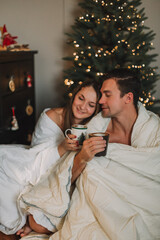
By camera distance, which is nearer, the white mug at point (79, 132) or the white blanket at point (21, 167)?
the white mug at point (79, 132)

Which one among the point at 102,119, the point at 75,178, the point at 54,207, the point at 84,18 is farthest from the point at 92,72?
the point at 54,207

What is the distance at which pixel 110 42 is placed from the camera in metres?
2.58

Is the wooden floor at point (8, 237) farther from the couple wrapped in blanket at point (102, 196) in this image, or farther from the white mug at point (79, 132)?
the white mug at point (79, 132)

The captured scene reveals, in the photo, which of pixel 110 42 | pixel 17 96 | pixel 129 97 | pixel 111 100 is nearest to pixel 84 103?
pixel 111 100

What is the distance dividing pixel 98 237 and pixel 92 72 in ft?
5.13

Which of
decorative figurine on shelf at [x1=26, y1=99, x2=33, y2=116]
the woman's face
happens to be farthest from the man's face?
decorative figurine on shelf at [x1=26, y1=99, x2=33, y2=116]

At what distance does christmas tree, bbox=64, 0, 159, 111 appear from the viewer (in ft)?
8.13

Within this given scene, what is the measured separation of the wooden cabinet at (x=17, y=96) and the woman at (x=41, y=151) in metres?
0.65

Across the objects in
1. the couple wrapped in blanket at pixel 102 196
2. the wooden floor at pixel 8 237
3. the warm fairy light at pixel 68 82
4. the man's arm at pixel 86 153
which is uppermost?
the warm fairy light at pixel 68 82

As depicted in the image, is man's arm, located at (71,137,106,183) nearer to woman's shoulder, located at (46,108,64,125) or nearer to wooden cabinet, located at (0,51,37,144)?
woman's shoulder, located at (46,108,64,125)

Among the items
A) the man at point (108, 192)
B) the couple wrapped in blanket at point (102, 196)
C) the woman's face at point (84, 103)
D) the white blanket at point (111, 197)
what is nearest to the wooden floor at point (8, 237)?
the couple wrapped in blanket at point (102, 196)

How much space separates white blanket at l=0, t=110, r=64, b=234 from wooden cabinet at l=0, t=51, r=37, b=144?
2.10ft

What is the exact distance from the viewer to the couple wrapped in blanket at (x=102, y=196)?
4.76 feet

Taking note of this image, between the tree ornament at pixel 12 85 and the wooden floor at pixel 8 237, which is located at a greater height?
the tree ornament at pixel 12 85
